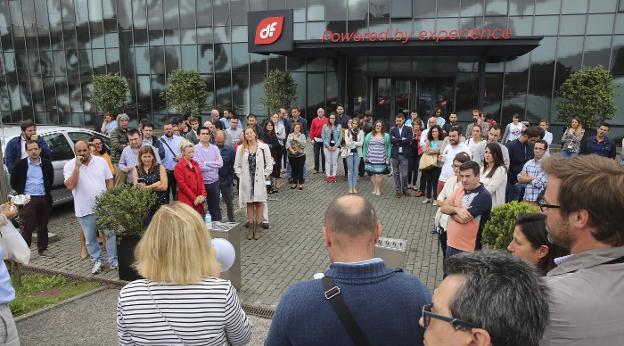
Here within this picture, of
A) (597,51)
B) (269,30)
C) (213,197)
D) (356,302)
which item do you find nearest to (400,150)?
(213,197)

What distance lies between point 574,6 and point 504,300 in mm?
20889

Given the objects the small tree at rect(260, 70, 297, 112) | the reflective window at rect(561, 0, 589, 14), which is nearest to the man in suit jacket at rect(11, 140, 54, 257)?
the small tree at rect(260, 70, 297, 112)

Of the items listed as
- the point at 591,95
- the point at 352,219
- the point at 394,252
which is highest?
the point at 591,95

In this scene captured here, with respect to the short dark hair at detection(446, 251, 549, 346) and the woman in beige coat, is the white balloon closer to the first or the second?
the short dark hair at detection(446, 251, 549, 346)

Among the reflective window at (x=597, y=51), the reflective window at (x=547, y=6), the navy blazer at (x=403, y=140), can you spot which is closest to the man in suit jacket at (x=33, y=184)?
the navy blazer at (x=403, y=140)

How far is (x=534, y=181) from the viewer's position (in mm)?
6430

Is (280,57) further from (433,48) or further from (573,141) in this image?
(573,141)

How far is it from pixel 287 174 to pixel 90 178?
6.71 metres

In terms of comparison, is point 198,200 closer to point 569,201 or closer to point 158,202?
point 158,202

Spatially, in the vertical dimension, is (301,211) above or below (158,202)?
below

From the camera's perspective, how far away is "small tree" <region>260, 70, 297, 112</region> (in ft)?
67.5

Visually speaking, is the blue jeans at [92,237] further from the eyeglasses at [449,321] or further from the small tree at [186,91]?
the small tree at [186,91]

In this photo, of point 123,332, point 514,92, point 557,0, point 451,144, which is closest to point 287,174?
point 451,144

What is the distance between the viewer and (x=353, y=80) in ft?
70.6
